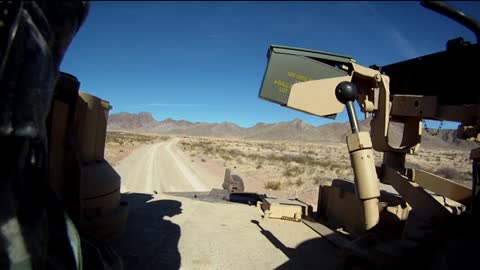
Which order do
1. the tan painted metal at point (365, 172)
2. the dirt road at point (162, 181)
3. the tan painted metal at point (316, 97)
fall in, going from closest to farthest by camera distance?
the tan painted metal at point (365, 172), the tan painted metal at point (316, 97), the dirt road at point (162, 181)

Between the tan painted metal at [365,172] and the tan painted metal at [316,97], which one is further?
the tan painted metal at [316,97]

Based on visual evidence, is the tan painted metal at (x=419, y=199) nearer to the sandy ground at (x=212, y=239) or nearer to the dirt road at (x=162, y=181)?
the sandy ground at (x=212, y=239)

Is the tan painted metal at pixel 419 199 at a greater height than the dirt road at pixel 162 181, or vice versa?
the tan painted metal at pixel 419 199

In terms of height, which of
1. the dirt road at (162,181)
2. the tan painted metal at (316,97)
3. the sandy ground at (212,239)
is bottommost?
the dirt road at (162,181)

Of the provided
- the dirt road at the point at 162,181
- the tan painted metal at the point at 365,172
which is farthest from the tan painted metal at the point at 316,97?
the dirt road at the point at 162,181

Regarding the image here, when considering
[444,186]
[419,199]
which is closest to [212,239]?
[419,199]

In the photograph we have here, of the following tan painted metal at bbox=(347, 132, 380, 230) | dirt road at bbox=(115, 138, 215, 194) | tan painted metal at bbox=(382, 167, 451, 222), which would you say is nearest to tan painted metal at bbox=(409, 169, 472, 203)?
tan painted metal at bbox=(382, 167, 451, 222)

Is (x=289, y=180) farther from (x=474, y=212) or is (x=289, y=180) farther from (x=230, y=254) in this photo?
(x=474, y=212)

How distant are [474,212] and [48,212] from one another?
141 inches

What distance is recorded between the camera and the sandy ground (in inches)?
191

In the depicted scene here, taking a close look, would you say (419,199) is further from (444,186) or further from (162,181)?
(162,181)

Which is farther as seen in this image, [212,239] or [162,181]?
[162,181]

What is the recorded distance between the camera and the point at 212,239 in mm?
5801

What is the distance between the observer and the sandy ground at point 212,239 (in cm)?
486
